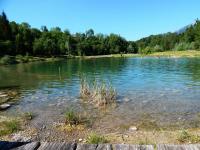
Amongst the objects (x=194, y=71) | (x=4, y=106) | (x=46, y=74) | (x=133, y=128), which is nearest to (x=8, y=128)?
(x=133, y=128)

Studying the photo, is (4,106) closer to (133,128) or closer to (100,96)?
(100,96)

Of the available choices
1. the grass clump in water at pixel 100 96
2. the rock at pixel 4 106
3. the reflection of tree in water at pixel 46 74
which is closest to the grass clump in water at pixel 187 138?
the grass clump in water at pixel 100 96

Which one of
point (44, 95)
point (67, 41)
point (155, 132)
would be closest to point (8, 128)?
point (155, 132)

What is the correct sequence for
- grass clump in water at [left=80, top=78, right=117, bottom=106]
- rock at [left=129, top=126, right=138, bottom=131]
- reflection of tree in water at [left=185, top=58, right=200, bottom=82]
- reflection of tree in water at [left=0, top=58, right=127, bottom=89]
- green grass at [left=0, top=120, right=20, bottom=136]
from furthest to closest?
1. reflection of tree in water at [left=0, top=58, right=127, bottom=89]
2. reflection of tree in water at [left=185, top=58, right=200, bottom=82]
3. grass clump in water at [left=80, top=78, right=117, bottom=106]
4. rock at [left=129, top=126, right=138, bottom=131]
5. green grass at [left=0, top=120, right=20, bottom=136]

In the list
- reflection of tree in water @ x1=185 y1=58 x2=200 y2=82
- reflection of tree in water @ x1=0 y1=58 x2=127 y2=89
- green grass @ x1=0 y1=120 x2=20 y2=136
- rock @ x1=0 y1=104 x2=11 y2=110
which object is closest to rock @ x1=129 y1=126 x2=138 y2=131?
green grass @ x1=0 y1=120 x2=20 y2=136

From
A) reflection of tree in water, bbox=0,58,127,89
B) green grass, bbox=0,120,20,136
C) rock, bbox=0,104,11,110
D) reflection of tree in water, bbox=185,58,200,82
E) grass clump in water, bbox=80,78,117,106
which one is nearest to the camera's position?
green grass, bbox=0,120,20,136

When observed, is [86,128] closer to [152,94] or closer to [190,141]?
[190,141]

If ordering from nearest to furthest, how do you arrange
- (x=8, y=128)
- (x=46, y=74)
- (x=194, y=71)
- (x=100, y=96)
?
(x=8, y=128)
(x=100, y=96)
(x=194, y=71)
(x=46, y=74)

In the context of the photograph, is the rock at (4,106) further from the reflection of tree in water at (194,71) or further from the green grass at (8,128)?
the reflection of tree in water at (194,71)

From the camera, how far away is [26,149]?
561 centimetres

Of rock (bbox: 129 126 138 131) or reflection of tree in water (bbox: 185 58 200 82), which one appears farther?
reflection of tree in water (bbox: 185 58 200 82)

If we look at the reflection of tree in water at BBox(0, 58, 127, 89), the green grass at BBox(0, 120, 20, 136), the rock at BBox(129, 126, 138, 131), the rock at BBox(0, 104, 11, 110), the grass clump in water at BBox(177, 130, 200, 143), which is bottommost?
the reflection of tree in water at BBox(0, 58, 127, 89)

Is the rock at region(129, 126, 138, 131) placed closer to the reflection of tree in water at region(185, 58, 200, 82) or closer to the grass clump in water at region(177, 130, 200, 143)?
the grass clump in water at region(177, 130, 200, 143)

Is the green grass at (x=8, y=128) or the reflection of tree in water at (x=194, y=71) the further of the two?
the reflection of tree in water at (x=194, y=71)
